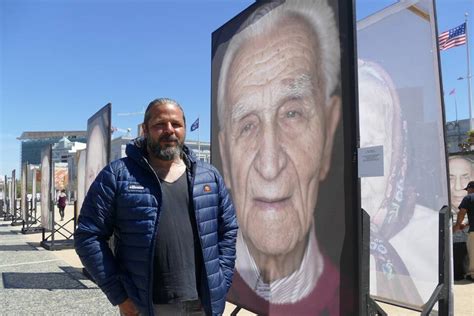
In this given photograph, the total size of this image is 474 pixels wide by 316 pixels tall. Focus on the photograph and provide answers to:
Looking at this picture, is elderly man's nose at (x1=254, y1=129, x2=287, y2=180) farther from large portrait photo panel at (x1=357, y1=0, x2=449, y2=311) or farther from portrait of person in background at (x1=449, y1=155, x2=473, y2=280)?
portrait of person in background at (x1=449, y1=155, x2=473, y2=280)

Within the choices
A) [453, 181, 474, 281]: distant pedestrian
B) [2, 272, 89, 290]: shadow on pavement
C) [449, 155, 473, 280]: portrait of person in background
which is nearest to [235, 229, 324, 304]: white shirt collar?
[449, 155, 473, 280]: portrait of person in background

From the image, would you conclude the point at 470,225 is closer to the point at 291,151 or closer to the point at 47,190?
the point at 291,151

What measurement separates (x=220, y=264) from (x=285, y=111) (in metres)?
1.14

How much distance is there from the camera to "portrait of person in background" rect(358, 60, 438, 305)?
12.9ft

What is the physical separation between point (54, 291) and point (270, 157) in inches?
221

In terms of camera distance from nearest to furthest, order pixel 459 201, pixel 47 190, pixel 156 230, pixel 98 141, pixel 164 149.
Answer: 1. pixel 156 230
2. pixel 164 149
3. pixel 98 141
4. pixel 459 201
5. pixel 47 190

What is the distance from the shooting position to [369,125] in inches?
181

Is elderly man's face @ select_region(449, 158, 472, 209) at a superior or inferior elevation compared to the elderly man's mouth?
superior

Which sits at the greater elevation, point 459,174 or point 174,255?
point 459,174

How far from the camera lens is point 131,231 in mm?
2438

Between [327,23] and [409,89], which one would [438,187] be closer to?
[409,89]

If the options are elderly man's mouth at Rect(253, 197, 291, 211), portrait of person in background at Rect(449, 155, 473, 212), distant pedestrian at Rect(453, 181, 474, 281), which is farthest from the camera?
portrait of person in background at Rect(449, 155, 473, 212)

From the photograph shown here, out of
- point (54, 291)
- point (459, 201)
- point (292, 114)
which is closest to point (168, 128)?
point (292, 114)

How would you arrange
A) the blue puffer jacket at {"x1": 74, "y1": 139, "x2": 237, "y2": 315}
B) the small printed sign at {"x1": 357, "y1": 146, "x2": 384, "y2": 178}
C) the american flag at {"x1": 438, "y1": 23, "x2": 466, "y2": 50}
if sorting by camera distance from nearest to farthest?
the small printed sign at {"x1": 357, "y1": 146, "x2": 384, "y2": 178} → the blue puffer jacket at {"x1": 74, "y1": 139, "x2": 237, "y2": 315} → the american flag at {"x1": 438, "y1": 23, "x2": 466, "y2": 50}
